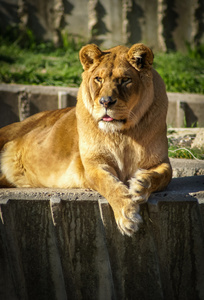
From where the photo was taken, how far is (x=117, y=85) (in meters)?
3.33

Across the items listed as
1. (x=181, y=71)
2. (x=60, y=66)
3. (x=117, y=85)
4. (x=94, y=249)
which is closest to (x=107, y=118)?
(x=117, y=85)

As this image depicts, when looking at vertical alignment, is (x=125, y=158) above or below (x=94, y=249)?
above

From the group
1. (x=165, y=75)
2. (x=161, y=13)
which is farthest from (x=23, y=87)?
(x=161, y=13)

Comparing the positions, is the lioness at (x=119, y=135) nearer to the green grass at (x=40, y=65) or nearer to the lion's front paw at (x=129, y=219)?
the lion's front paw at (x=129, y=219)

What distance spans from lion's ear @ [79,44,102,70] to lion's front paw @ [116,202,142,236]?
1.19 meters

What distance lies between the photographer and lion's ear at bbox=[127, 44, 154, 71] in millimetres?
3385

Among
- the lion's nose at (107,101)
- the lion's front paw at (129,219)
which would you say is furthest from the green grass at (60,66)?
the lion's front paw at (129,219)

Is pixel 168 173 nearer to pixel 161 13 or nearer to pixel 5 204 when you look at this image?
pixel 5 204

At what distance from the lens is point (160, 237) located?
11.2 feet

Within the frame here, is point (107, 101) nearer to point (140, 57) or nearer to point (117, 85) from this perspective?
point (117, 85)

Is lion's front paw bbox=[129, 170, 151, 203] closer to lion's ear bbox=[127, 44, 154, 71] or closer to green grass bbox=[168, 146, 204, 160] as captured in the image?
lion's ear bbox=[127, 44, 154, 71]

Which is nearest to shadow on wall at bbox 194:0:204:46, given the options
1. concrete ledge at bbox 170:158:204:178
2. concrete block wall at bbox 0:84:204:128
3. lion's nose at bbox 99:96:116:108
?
concrete block wall at bbox 0:84:204:128

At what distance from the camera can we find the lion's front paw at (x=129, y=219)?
304cm

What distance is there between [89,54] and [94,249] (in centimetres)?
148
